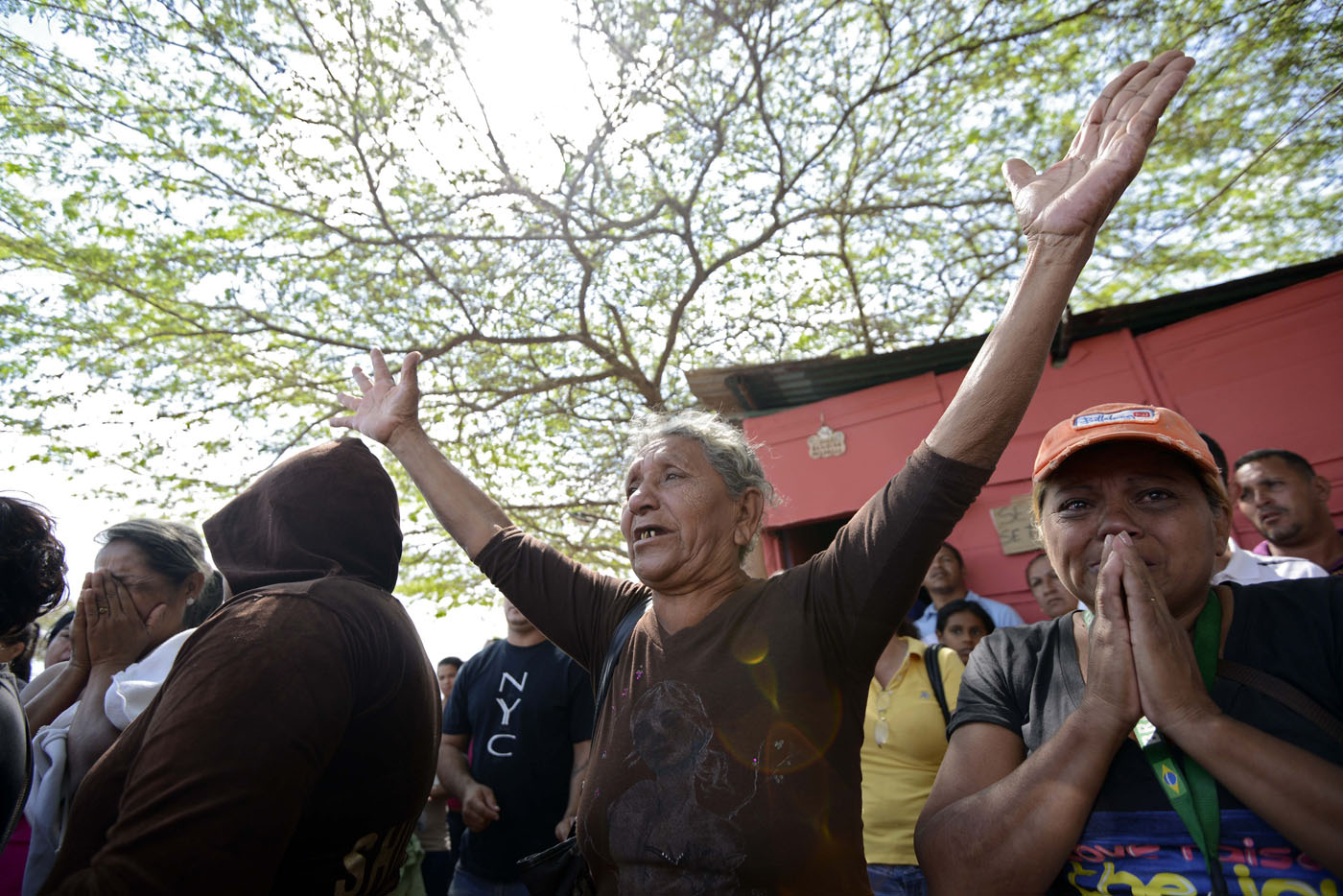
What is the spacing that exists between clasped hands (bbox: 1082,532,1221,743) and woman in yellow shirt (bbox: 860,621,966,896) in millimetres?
1719

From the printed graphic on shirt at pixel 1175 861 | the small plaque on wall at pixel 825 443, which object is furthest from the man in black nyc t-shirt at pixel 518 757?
the small plaque on wall at pixel 825 443

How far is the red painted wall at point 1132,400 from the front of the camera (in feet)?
17.7

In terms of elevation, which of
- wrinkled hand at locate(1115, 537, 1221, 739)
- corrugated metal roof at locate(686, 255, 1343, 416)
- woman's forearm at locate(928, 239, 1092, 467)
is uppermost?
corrugated metal roof at locate(686, 255, 1343, 416)

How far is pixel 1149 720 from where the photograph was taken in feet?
4.40

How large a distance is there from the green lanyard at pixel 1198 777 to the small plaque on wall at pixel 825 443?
17.7 feet

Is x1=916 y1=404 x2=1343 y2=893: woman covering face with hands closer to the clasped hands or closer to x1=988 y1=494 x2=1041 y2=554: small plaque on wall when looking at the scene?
the clasped hands

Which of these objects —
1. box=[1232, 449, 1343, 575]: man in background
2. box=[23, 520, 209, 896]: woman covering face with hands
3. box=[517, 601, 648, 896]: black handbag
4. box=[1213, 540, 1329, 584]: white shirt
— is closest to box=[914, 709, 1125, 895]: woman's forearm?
box=[517, 601, 648, 896]: black handbag

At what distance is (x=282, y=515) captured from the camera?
182cm

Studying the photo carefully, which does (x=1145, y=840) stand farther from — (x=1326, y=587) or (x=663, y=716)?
(x=663, y=716)

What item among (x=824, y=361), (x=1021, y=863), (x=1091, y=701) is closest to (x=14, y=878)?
(x=1021, y=863)

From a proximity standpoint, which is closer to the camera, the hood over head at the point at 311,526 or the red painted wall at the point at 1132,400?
the hood over head at the point at 311,526

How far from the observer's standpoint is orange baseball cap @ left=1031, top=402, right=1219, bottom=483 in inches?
59.2

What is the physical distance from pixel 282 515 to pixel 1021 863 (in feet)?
6.10

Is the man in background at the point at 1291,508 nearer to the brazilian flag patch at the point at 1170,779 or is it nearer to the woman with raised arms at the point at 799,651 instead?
the woman with raised arms at the point at 799,651
